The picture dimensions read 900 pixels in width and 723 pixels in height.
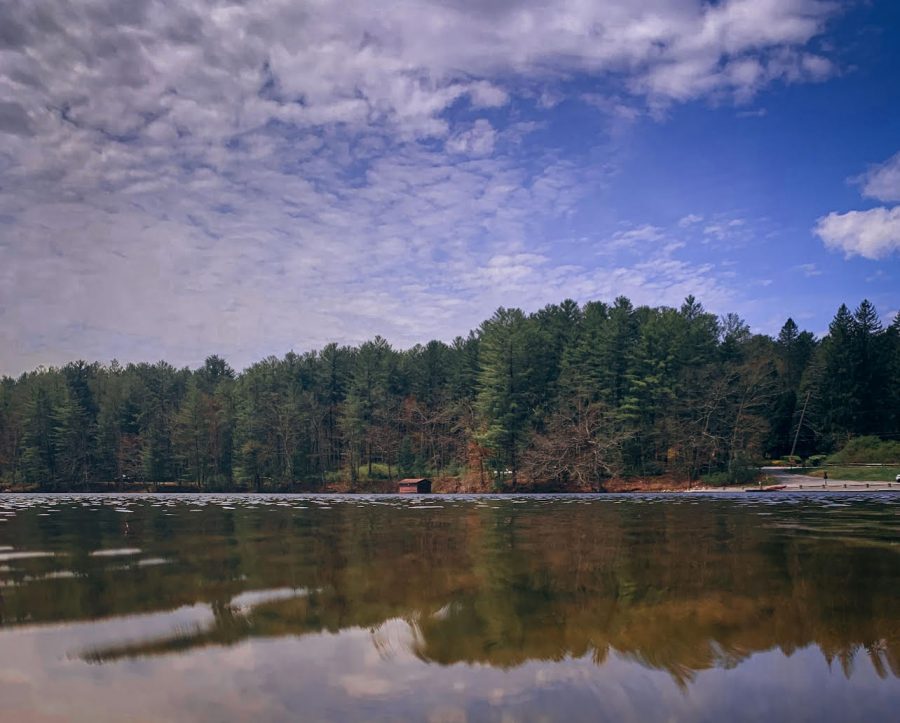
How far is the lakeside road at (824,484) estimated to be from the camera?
6008 cm

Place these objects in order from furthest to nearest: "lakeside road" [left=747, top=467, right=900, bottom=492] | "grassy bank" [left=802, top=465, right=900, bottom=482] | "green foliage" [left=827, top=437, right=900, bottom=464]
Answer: "green foliage" [left=827, top=437, right=900, bottom=464] < "grassy bank" [left=802, top=465, right=900, bottom=482] < "lakeside road" [left=747, top=467, right=900, bottom=492]

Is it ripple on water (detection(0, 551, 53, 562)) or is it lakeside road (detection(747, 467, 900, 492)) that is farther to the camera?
lakeside road (detection(747, 467, 900, 492))

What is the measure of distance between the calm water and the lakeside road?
4440 centimetres

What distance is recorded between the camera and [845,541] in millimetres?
21891

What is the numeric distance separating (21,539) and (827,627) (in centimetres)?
2743

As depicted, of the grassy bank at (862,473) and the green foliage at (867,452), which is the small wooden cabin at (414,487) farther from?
the green foliage at (867,452)

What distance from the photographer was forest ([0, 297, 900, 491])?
7731 centimetres

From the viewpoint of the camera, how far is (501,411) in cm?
8206

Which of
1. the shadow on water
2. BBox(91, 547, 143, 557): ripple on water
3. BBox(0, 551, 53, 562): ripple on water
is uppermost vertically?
BBox(0, 551, 53, 562): ripple on water

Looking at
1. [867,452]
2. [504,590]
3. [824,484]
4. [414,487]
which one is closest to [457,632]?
[504,590]

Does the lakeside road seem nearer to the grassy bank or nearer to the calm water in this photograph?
the grassy bank

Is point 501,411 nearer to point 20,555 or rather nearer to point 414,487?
point 414,487

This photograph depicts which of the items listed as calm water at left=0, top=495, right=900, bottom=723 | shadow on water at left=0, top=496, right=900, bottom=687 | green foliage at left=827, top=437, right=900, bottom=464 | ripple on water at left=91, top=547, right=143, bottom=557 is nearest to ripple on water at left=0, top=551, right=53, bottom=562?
calm water at left=0, top=495, right=900, bottom=723

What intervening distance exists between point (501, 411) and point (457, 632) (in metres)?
71.3
